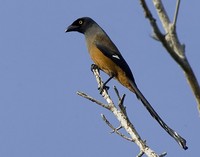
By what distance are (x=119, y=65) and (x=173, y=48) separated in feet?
18.3

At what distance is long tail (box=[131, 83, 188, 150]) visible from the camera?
4871mm

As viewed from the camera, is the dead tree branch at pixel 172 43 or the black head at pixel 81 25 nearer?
the dead tree branch at pixel 172 43

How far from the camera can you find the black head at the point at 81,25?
1024 centimetres

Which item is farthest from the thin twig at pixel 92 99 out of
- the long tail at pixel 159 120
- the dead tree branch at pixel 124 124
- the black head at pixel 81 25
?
the black head at pixel 81 25

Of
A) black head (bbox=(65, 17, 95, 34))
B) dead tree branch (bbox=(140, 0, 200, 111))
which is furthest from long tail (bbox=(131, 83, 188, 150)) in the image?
black head (bbox=(65, 17, 95, 34))

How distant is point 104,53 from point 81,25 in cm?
149

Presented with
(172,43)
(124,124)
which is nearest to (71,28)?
(124,124)

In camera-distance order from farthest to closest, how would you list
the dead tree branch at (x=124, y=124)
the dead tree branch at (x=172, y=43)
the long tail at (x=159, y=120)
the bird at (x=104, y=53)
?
1. the bird at (x=104, y=53)
2. the long tail at (x=159, y=120)
3. the dead tree branch at (x=124, y=124)
4. the dead tree branch at (x=172, y=43)

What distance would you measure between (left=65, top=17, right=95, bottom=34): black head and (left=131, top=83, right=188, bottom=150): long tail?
8.19 ft

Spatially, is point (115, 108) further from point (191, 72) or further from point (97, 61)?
point (97, 61)

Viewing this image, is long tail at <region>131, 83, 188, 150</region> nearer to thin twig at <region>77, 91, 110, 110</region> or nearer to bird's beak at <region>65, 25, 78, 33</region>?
thin twig at <region>77, 91, 110, 110</region>

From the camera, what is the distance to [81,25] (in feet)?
33.9

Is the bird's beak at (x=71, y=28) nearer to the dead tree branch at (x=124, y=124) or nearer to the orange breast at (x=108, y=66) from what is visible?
the orange breast at (x=108, y=66)

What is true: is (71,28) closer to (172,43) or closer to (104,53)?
(104,53)
